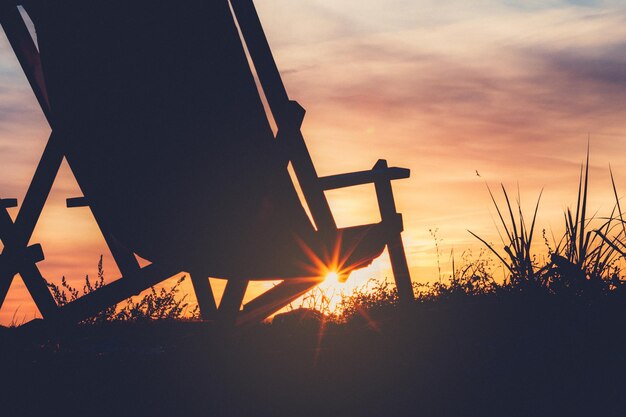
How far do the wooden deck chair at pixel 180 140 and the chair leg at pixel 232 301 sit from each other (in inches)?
9.6

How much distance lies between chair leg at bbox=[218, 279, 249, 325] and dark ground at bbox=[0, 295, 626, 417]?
9cm

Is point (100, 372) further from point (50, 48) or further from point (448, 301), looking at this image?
point (448, 301)

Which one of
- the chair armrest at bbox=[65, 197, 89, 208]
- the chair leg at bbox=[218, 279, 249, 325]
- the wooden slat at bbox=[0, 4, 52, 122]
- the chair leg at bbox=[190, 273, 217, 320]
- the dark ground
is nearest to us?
the dark ground

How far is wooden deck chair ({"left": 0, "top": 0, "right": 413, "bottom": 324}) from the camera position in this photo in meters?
2.94

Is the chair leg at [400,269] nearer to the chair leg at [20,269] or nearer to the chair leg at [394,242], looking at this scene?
the chair leg at [394,242]

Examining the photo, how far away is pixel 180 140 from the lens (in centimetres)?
305

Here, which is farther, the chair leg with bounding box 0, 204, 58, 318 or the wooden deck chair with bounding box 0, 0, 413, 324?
the chair leg with bounding box 0, 204, 58, 318

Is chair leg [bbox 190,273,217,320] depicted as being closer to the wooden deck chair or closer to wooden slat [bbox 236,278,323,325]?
wooden slat [bbox 236,278,323,325]

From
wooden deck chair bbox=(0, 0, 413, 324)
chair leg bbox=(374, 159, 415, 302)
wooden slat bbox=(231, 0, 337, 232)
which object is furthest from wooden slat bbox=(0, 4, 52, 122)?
chair leg bbox=(374, 159, 415, 302)

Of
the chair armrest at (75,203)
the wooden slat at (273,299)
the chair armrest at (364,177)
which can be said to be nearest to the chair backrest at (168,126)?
the wooden slat at (273,299)

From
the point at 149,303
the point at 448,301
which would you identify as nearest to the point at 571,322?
the point at 448,301

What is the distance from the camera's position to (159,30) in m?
2.94

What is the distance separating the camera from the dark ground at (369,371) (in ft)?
9.55

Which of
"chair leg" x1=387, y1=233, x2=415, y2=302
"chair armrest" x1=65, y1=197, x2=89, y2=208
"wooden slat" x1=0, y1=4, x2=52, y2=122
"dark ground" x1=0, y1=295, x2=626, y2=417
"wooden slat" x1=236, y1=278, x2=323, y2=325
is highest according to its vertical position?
"wooden slat" x1=0, y1=4, x2=52, y2=122
